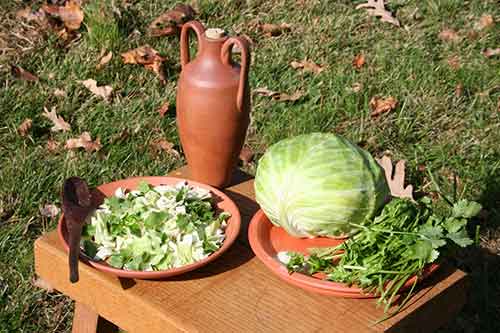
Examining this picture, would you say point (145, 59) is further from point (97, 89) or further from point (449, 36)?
point (449, 36)

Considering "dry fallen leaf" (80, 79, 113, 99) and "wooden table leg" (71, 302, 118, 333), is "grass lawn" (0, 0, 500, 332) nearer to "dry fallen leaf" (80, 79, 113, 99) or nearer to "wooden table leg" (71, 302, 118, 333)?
"dry fallen leaf" (80, 79, 113, 99)

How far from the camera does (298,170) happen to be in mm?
2105

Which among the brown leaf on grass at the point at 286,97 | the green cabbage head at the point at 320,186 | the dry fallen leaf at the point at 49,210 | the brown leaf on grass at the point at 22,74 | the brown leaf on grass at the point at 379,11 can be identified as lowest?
the dry fallen leaf at the point at 49,210

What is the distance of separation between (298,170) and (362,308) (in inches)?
14.3

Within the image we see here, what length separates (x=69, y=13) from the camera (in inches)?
171

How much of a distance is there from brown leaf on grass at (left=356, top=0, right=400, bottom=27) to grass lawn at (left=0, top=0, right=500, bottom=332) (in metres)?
0.04

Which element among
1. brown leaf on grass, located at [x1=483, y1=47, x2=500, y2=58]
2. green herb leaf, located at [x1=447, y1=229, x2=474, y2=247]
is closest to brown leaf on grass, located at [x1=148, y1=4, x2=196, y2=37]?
brown leaf on grass, located at [x1=483, y1=47, x2=500, y2=58]

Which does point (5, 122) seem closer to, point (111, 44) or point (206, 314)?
point (111, 44)

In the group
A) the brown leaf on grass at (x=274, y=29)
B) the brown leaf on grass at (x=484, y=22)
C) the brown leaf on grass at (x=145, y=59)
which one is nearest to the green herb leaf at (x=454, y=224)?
the brown leaf on grass at (x=145, y=59)

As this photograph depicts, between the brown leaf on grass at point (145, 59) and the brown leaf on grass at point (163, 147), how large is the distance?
54 centimetres

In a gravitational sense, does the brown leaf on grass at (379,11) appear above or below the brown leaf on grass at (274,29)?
above

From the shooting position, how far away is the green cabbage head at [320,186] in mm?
2088

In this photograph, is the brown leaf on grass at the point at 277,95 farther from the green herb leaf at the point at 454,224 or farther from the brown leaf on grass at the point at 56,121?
the green herb leaf at the point at 454,224

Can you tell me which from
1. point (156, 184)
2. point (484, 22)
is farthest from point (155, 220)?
point (484, 22)
